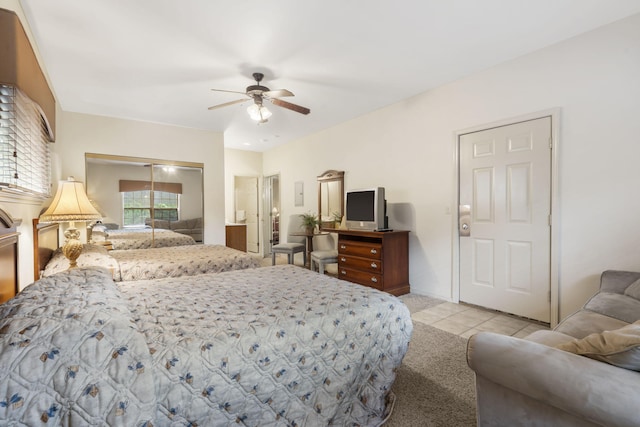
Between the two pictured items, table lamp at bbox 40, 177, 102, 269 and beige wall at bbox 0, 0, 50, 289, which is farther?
table lamp at bbox 40, 177, 102, 269

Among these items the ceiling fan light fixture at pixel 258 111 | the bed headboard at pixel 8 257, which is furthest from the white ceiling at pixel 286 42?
the bed headboard at pixel 8 257

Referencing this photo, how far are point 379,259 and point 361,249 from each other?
0.34 meters

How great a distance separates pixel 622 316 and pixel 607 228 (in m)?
1.05

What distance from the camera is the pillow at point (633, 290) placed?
1.93 m

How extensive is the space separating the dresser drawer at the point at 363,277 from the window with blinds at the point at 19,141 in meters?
3.38

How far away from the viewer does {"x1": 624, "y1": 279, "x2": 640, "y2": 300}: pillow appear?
193 centimetres

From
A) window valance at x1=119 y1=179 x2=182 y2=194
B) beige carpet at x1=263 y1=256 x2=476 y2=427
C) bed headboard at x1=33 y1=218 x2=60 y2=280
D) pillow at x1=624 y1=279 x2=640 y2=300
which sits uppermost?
window valance at x1=119 y1=179 x2=182 y2=194

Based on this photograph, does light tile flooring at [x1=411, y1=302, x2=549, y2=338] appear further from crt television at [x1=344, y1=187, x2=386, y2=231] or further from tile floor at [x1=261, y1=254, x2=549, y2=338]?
crt television at [x1=344, y1=187, x2=386, y2=231]

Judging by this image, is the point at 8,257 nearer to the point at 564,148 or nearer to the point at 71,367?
the point at 71,367

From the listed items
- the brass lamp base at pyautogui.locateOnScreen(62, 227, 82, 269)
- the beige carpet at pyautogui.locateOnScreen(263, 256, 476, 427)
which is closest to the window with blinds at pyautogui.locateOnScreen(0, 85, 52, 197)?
the brass lamp base at pyautogui.locateOnScreen(62, 227, 82, 269)

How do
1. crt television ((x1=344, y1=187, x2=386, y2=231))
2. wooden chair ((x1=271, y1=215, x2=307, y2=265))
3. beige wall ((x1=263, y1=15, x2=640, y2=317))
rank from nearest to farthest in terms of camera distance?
beige wall ((x1=263, y1=15, x2=640, y2=317)), crt television ((x1=344, y1=187, x2=386, y2=231)), wooden chair ((x1=271, y1=215, x2=307, y2=265))

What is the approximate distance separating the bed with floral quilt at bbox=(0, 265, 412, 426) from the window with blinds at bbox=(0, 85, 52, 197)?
2.52 feet

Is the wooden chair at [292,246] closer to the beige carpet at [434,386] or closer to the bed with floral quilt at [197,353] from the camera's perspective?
the beige carpet at [434,386]

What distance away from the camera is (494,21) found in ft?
7.66
